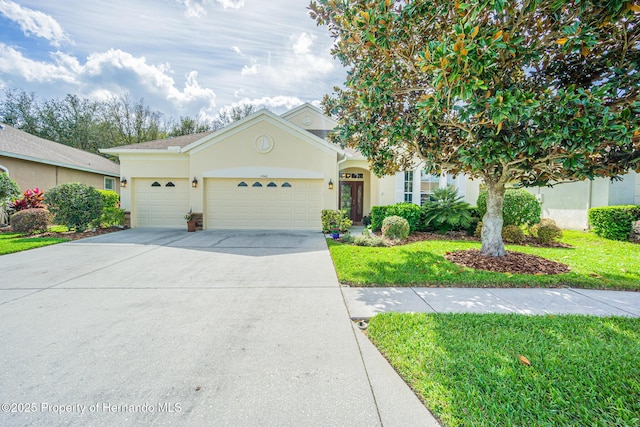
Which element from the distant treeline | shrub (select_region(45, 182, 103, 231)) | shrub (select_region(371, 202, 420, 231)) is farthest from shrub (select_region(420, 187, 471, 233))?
the distant treeline

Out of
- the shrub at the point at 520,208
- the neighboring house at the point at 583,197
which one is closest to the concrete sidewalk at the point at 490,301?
the shrub at the point at 520,208

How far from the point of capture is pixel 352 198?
1414 centimetres

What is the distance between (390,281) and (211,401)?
343 cm

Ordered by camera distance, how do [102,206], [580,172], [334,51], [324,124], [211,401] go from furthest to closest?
1. [324,124]
2. [102,206]
3. [334,51]
4. [580,172]
5. [211,401]

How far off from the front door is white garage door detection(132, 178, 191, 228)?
7.55m

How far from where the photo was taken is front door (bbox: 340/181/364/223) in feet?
46.2

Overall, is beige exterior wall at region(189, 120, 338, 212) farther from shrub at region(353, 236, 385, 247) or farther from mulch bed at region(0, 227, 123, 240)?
mulch bed at region(0, 227, 123, 240)

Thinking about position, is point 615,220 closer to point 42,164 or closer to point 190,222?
point 190,222

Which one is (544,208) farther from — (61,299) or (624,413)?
(61,299)

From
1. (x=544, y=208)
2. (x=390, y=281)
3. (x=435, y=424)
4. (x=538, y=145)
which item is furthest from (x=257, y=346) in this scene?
(x=544, y=208)

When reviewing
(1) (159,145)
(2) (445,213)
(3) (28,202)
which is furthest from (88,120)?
(2) (445,213)

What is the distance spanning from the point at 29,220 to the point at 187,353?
11.2m

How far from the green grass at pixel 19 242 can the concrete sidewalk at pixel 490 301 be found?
8.84m

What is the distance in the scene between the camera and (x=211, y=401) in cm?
203
